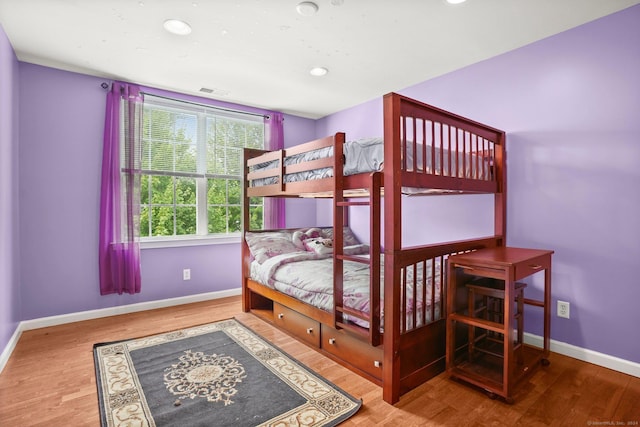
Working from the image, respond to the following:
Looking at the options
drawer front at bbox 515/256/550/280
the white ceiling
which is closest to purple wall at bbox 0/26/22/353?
the white ceiling

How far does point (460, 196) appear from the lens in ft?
10.0

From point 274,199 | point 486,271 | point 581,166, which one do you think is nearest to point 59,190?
point 274,199

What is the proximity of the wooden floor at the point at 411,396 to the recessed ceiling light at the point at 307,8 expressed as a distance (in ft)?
7.69

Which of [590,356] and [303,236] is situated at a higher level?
[303,236]

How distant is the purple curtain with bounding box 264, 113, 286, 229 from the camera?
4168 millimetres

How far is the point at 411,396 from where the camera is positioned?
1.86 m

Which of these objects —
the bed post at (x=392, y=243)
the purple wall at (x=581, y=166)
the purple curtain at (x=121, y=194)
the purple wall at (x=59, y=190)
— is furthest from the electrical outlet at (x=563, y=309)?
the purple wall at (x=59, y=190)

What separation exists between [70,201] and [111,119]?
2.85ft

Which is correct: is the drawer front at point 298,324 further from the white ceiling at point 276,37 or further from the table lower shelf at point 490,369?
the white ceiling at point 276,37

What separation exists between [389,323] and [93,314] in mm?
2955

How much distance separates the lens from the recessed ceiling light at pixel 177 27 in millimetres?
2254

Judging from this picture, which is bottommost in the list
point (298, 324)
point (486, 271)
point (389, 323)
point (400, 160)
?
point (298, 324)

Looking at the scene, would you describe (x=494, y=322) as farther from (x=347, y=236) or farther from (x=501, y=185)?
(x=347, y=236)

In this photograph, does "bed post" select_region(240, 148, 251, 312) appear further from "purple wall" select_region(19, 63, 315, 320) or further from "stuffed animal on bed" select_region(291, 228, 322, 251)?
"purple wall" select_region(19, 63, 315, 320)
